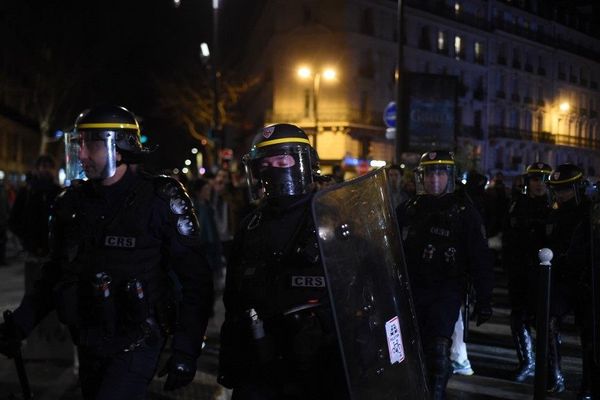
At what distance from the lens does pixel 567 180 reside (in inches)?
212

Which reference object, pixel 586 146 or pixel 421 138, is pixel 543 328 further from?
pixel 586 146

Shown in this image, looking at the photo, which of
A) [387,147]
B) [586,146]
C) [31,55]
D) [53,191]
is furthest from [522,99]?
[53,191]

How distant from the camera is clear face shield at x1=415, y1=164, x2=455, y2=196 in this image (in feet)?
16.0

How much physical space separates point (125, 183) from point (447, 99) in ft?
38.3

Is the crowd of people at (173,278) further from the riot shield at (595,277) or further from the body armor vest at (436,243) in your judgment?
the riot shield at (595,277)

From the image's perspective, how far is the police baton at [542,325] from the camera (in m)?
4.50

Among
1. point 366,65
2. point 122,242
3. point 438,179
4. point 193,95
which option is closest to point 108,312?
point 122,242

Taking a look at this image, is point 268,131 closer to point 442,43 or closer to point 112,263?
point 112,263

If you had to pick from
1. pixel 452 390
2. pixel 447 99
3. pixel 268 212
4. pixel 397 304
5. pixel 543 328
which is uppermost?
pixel 447 99

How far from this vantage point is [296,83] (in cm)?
4544

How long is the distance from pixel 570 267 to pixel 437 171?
133 cm

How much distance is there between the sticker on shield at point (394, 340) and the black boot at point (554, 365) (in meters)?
3.41

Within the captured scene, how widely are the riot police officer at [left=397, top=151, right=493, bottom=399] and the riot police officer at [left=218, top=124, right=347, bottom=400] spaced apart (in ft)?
5.40

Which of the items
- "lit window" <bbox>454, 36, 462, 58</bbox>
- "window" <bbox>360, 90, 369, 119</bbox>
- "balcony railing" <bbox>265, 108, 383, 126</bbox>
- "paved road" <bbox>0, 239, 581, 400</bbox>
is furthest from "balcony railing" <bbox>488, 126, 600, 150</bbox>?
"paved road" <bbox>0, 239, 581, 400</bbox>
